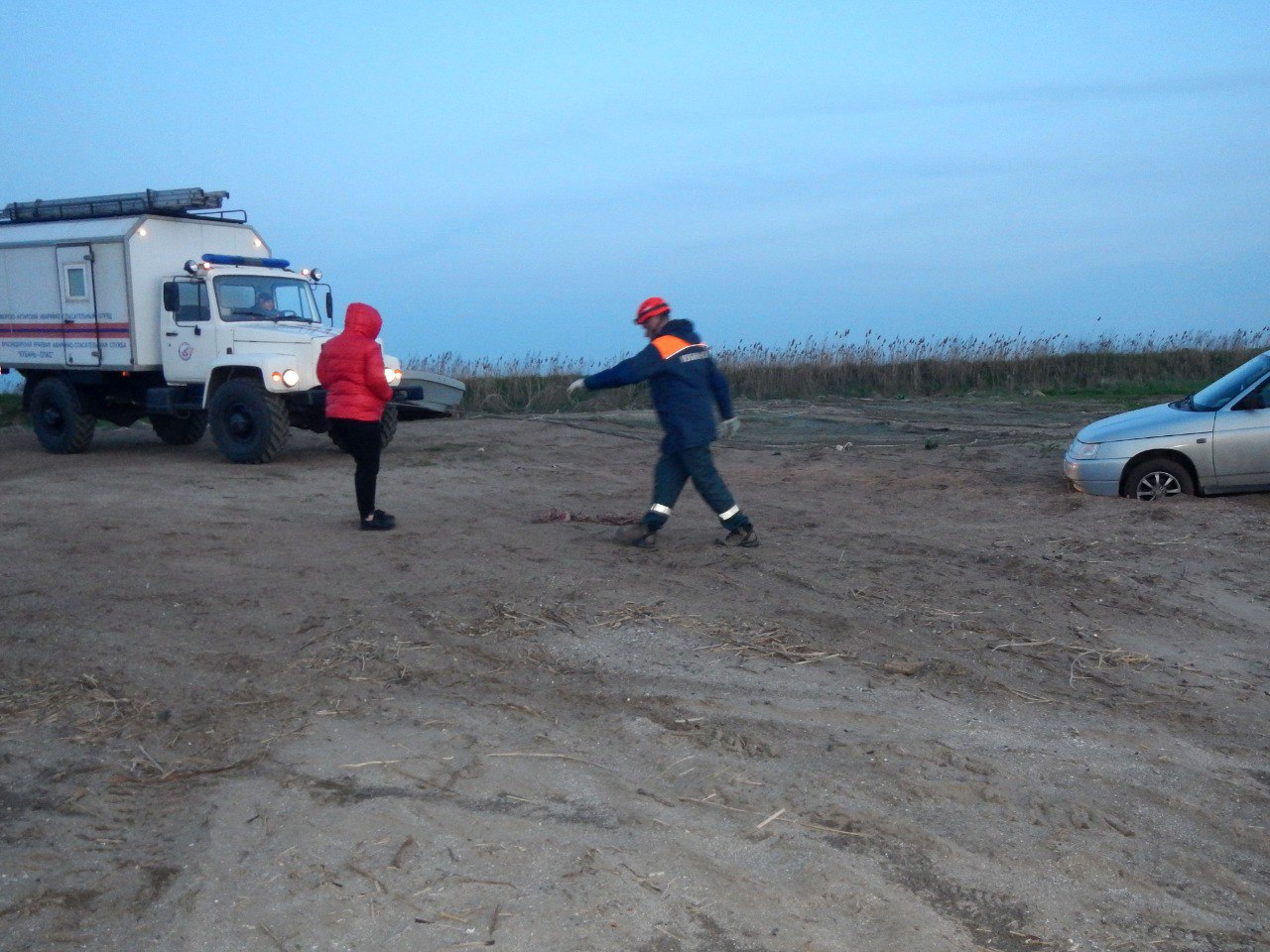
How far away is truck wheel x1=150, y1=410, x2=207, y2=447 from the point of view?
1695cm

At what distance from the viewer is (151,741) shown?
498cm

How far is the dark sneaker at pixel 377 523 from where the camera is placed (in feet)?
29.9

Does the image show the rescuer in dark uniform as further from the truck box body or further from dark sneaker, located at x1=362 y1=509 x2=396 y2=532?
the truck box body

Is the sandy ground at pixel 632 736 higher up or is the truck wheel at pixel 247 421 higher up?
the truck wheel at pixel 247 421

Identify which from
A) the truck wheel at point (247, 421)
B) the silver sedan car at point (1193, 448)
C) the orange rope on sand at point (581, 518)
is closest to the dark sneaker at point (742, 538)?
the orange rope on sand at point (581, 518)

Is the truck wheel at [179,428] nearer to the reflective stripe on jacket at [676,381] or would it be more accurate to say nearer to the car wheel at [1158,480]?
the reflective stripe on jacket at [676,381]

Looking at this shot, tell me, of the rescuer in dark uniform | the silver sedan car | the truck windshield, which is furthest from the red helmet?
the truck windshield

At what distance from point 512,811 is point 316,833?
69 cm

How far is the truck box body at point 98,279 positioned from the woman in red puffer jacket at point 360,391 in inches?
267

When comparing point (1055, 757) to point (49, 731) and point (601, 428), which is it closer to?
point (49, 731)

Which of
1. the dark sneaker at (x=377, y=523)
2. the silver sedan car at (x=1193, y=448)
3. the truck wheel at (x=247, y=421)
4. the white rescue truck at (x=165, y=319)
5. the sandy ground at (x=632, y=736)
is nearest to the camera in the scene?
the sandy ground at (x=632, y=736)

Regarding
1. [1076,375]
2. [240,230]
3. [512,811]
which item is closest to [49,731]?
[512,811]

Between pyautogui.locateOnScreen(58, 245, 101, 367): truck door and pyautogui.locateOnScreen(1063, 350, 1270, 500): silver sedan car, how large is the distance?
1181 centimetres

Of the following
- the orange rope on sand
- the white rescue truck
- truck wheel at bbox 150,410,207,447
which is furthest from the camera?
truck wheel at bbox 150,410,207,447
